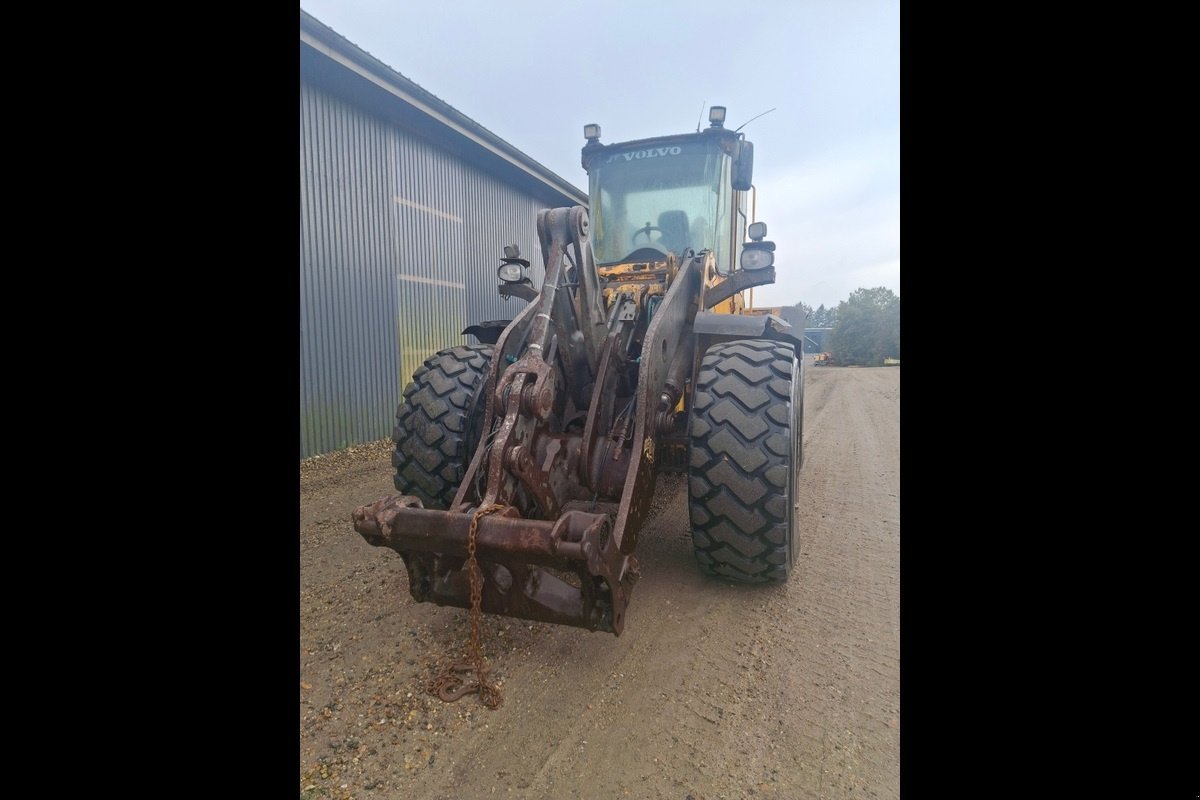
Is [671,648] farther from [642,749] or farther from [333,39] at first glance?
[333,39]

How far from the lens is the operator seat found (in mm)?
4836

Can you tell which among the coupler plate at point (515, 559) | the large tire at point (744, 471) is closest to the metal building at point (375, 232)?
the coupler plate at point (515, 559)

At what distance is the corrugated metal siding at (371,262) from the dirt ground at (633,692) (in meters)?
3.97

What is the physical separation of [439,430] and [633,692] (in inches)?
72.9

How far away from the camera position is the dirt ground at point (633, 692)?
1.91 metres

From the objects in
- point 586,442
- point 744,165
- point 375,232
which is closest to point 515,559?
point 586,442

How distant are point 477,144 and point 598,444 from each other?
788 cm

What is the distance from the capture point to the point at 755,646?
8.84ft

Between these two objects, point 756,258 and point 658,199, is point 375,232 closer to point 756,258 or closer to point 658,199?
point 658,199

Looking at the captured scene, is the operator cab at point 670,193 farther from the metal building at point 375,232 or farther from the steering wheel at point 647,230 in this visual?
the metal building at point 375,232

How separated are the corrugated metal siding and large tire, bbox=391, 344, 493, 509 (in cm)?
290

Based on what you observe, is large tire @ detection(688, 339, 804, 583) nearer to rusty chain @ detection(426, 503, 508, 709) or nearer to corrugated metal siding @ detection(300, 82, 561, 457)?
rusty chain @ detection(426, 503, 508, 709)

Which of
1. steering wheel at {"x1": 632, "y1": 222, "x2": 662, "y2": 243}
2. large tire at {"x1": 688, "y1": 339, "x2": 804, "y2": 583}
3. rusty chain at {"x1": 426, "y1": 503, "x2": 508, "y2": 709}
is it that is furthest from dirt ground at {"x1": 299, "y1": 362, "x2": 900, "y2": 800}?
steering wheel at {"x1": 632, "y1": 222, "x2": 662, "y2": 243}
